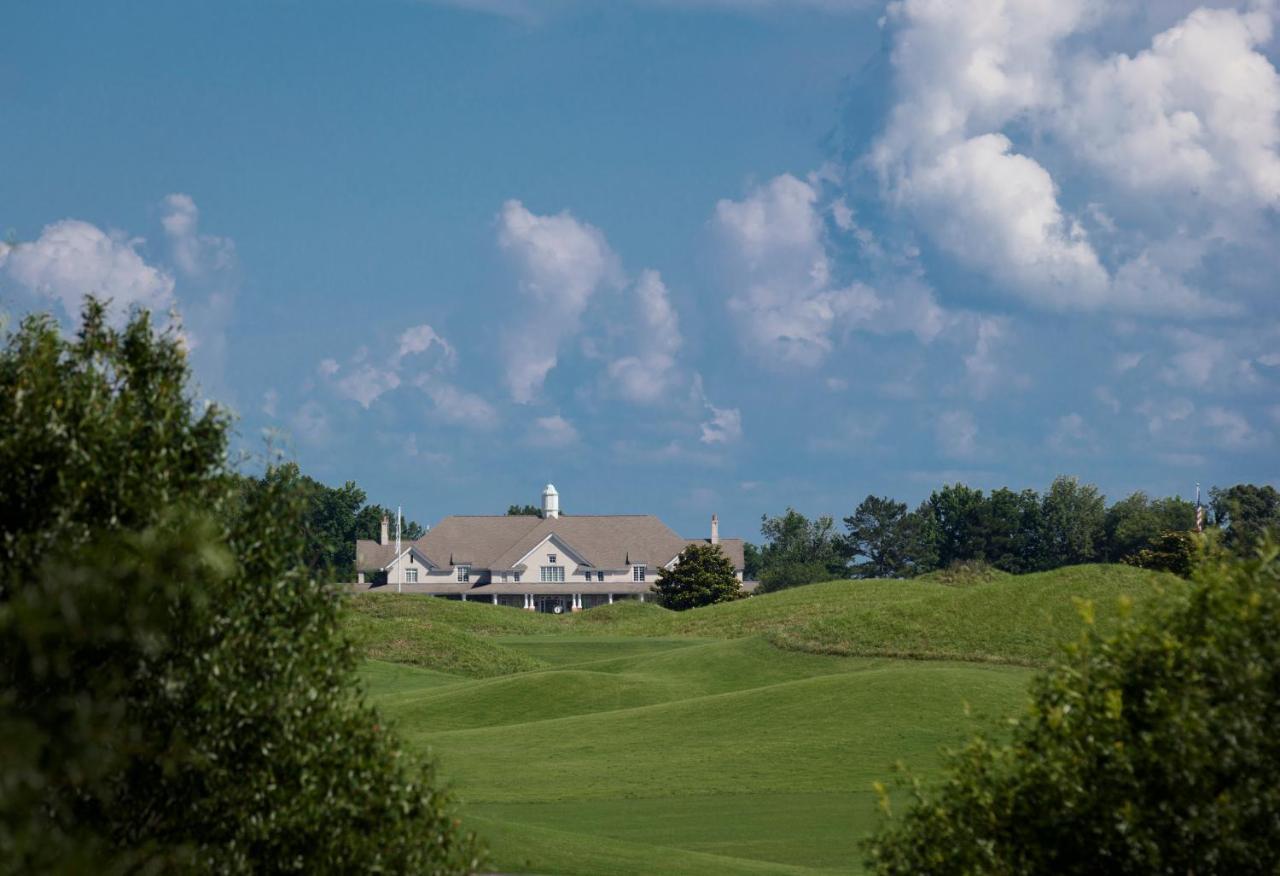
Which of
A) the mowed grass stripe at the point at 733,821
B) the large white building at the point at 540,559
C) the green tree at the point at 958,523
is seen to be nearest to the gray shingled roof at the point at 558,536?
the large white building at the point at 540,559

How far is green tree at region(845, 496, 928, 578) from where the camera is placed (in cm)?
14650

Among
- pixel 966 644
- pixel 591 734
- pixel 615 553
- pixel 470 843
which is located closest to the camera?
pixel 470 843

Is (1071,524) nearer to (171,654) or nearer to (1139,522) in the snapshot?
(1139,522)

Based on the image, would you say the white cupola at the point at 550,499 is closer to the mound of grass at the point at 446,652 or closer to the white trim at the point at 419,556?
the white trim at the point at 419,556

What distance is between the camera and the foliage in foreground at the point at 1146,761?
442 inches

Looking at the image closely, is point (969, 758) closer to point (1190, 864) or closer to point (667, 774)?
point (1190, 864)

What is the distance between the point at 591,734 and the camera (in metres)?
40.8

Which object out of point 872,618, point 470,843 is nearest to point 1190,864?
point 470,843

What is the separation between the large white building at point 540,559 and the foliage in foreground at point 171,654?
350ft

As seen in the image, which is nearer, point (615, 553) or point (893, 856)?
point (893, 856)

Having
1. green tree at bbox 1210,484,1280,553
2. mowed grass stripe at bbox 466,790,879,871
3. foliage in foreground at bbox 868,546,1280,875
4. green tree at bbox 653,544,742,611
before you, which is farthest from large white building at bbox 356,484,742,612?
foliage in foreground at bbox 868,546,1280,875

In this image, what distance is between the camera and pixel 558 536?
123 metres

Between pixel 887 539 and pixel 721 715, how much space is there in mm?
108567

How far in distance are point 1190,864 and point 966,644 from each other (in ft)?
129
